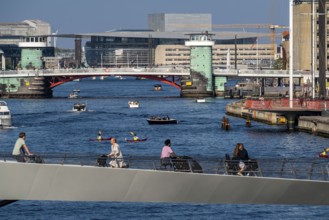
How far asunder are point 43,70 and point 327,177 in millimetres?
138881

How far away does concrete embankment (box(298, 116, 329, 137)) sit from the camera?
79.1 m

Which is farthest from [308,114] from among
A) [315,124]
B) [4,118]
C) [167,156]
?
[167,156]

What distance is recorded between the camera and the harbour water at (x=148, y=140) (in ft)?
139

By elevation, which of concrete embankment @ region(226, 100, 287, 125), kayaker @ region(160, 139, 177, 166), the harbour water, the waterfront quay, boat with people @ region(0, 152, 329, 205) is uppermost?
kayaker @ region(160, 139, 177, 166)

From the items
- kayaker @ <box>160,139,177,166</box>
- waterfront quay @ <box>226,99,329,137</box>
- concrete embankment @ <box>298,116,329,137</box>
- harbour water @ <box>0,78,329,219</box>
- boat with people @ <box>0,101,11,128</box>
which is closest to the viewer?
kayaker @ <box>160,139,177,166</box>

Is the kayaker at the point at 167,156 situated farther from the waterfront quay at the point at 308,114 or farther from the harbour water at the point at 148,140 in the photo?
the waterfront quay at the point at 308,114

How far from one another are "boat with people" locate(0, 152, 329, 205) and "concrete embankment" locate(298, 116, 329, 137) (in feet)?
161

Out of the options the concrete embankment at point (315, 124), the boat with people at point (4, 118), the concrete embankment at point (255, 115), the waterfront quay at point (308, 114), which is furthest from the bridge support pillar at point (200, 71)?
the concrete embankment at point (315, 124)

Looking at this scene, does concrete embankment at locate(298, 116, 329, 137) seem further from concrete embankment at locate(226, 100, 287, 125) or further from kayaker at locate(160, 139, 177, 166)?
kayaker at locate(160, 139, 177, 166)

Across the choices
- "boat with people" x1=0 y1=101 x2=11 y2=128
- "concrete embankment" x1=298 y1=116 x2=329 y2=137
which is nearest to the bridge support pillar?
"boat with people" x1=0 y1=101 x2=11 y2=128

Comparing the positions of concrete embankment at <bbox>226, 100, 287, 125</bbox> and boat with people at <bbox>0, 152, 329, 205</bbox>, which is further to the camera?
concrete embankment at <bbox>226, 100, 287, 125</bbox>

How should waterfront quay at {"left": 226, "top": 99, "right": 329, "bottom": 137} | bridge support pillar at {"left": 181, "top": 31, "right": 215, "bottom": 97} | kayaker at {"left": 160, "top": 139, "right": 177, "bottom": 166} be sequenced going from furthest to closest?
bridge support pillar at {"left": 181, "top": 31, "right": 215, "bottom": 97}
waterfront quay at {"left": 226, "top": 99, "right": 329, "bottom": 137}
kayaker at {"left": 160, "top": 139, "right": 177, "bottom": 166}

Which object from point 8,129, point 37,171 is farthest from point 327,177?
point 8,129

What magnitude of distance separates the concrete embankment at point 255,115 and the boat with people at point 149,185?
212 ft
